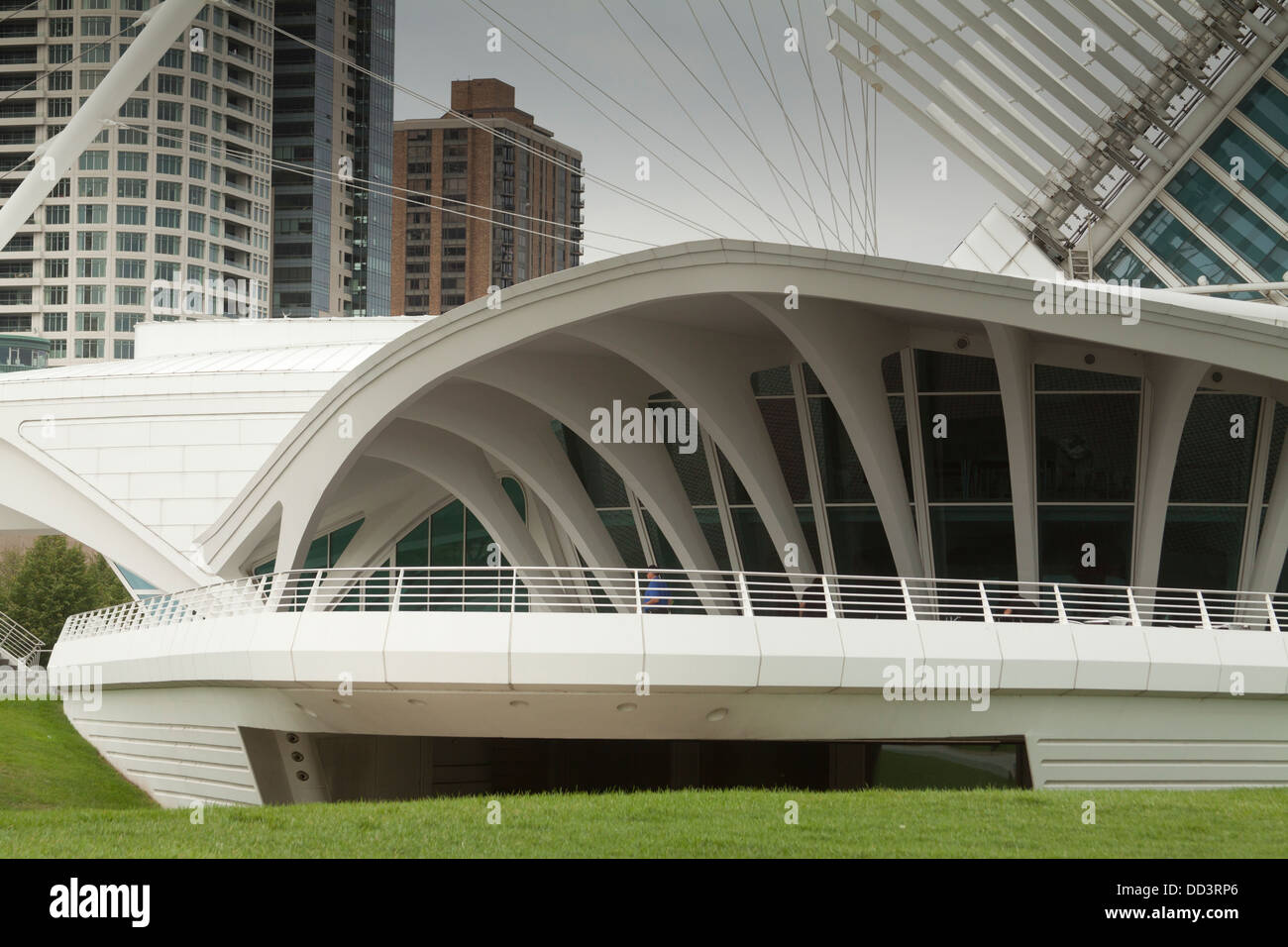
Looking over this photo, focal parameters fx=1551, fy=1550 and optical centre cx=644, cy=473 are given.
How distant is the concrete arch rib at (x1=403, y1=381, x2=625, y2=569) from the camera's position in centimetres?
2728

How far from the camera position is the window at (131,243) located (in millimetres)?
111375

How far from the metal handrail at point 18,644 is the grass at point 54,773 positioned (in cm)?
1260

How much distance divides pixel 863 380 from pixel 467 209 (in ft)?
405

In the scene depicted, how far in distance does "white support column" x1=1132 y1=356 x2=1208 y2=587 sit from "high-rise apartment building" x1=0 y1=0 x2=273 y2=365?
3752 inches

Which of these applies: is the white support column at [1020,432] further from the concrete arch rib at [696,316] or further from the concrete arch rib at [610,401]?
the concrete arch rib at [610,401]

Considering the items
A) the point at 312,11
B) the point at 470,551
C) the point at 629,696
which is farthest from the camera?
the point at 312,11

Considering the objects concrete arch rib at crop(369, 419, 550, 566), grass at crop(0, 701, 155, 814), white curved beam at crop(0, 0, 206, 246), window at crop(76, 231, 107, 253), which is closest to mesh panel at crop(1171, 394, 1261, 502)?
concrete arch rib at crop(369, 419, 550, 566)

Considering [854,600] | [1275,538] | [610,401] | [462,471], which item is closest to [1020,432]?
[854,600]

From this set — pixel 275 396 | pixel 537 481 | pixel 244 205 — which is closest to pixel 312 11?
pixel 244 205

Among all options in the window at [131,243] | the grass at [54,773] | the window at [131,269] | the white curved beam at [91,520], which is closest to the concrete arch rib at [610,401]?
the grass at [54,773]

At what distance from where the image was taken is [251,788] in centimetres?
2119

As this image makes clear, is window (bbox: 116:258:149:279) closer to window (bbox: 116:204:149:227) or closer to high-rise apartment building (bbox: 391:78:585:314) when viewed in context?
window (bbox: 116:204:149:227)
